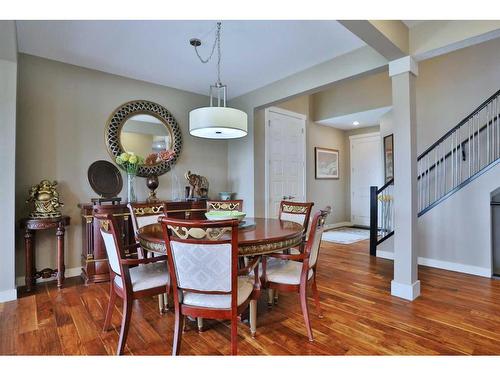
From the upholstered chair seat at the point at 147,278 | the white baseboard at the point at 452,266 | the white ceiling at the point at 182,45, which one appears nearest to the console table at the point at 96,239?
the upholstered chair seat at the point at 147,278

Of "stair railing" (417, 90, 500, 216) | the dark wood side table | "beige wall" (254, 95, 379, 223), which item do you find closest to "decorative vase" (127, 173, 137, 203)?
the dark wood side table

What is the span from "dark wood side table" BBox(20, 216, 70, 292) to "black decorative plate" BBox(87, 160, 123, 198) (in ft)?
1.76

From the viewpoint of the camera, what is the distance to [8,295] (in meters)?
2.66

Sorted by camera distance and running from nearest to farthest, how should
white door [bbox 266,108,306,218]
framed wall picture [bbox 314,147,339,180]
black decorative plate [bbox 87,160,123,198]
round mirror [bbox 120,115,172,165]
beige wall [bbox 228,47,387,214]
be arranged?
beige wall [bbox 228,47,387,214], black decorative plate [bbox 87,160,123,198], round mirror [bbox 120,115,172,165], white door [bbox 266,108,306,218], framed wall picture [bbox 314,147,339,180]

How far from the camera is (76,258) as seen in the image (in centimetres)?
344

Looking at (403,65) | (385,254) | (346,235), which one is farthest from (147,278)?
(346,235)

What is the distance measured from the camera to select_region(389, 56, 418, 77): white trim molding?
103 inches

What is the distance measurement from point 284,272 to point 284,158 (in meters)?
3.22

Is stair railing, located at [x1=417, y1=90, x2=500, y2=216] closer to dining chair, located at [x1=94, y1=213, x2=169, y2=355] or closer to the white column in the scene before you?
the white column

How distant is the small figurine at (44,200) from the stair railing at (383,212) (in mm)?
4234

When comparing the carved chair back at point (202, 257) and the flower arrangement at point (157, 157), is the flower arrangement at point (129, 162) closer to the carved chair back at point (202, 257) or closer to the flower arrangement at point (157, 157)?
the flower arrangement at point (157, 157)

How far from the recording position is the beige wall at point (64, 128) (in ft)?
10.2
